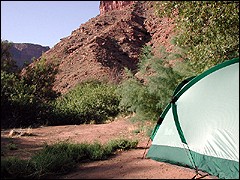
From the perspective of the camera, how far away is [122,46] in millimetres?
38344

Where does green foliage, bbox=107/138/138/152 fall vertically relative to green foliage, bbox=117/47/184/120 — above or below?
below

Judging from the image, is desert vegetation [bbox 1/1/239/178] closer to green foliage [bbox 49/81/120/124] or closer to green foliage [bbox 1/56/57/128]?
green foliage [bbox 1/56/57/128]

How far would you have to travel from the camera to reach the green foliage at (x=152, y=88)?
10231 mm

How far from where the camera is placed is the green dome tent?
505 cm

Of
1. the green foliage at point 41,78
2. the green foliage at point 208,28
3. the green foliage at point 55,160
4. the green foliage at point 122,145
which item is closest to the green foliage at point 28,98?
the green foliage at point 41,78

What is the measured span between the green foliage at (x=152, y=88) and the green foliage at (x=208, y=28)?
40.1 inches

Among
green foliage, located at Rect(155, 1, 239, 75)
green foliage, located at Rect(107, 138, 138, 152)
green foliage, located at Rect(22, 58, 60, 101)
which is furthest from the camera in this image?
green foliage, located at Rect(22, 58, 60, 101)

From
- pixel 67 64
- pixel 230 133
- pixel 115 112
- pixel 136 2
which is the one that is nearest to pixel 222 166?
pixel 230 133

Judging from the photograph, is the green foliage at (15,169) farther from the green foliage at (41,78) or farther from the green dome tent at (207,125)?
the green foliage at (41,78)

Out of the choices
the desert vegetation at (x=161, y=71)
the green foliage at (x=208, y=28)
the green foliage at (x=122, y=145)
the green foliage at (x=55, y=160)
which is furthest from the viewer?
the green foliage at (x=208, y=28)

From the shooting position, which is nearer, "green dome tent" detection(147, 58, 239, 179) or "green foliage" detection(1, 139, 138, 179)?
"green dome tent" detection(147, 58, 239, 179)

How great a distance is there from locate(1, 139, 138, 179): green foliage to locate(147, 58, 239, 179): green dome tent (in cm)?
162

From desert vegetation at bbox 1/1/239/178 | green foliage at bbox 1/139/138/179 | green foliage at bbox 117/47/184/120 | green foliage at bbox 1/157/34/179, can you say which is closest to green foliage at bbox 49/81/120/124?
desert vegetation at bbox 1/1/239/178

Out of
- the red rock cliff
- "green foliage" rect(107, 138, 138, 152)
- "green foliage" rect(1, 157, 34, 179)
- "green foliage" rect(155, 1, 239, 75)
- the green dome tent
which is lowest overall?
"green foliage" rect(107, 138, 138, 152)
